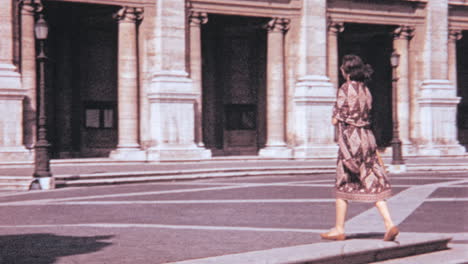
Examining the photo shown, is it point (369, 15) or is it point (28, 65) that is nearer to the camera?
point (28, 65)

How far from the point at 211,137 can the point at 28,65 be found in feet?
33.4

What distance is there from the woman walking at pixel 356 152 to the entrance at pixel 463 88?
109 feet

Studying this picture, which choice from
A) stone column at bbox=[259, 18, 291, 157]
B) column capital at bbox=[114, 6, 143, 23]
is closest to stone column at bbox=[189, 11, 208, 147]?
column capital at bbox=[114, 6, 143, 23]

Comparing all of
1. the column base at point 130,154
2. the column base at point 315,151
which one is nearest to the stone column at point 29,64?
the column base at point 130,154

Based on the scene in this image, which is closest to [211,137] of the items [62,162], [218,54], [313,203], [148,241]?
[218,54]

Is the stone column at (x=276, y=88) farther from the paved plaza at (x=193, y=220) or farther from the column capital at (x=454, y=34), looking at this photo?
the paved plaza at (x=193, y=220)

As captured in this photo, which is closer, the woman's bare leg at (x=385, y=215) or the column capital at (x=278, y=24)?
the woman's bare leg at (x=385, y=215)

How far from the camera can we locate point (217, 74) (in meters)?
34.2

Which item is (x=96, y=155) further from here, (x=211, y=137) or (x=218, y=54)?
(x=218, y=54)

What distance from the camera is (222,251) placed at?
8062mm

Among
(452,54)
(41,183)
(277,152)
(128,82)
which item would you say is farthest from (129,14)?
(452,54)

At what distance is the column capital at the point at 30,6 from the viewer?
2567 centimetres

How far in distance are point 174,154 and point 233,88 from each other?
8.28 meters

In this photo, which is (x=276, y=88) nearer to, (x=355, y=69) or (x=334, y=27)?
(x=334, y=27)
